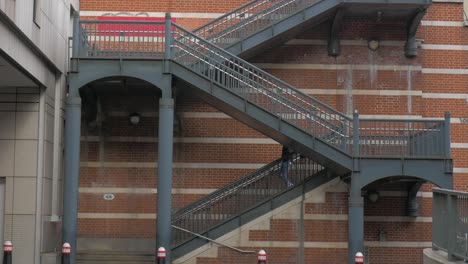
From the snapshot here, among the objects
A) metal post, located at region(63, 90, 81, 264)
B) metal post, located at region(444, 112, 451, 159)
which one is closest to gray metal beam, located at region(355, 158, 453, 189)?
metal post, located at region(444, 112, 451, 159)

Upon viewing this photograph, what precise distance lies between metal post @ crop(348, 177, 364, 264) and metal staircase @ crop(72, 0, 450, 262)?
0.54ft

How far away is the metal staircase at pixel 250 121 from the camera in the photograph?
16531mm

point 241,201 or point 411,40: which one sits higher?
point 411,40

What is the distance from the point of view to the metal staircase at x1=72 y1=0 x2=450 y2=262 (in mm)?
16531

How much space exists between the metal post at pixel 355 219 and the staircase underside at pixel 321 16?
4198 millimetres

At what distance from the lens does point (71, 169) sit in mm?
16297

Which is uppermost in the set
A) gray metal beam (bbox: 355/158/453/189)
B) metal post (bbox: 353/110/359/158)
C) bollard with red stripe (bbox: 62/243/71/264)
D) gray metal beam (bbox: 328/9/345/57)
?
gray metal beam (bbox: 328/9/345/57)

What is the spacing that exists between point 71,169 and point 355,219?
6528 millimetres

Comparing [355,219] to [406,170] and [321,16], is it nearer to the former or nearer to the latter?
[406,170]

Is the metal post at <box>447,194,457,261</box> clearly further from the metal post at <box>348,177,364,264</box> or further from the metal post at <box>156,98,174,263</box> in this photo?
the metal post at <box>156,98,174,263</box>

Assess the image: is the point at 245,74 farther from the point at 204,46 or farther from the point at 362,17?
the point at 362,17

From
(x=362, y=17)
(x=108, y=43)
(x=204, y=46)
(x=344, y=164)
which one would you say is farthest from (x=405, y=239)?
(x=108, y=43)

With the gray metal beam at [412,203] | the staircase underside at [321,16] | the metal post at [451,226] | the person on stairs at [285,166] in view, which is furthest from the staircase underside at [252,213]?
the metal post at [451,226]

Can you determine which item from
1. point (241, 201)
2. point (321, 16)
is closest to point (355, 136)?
point (241, 201)
